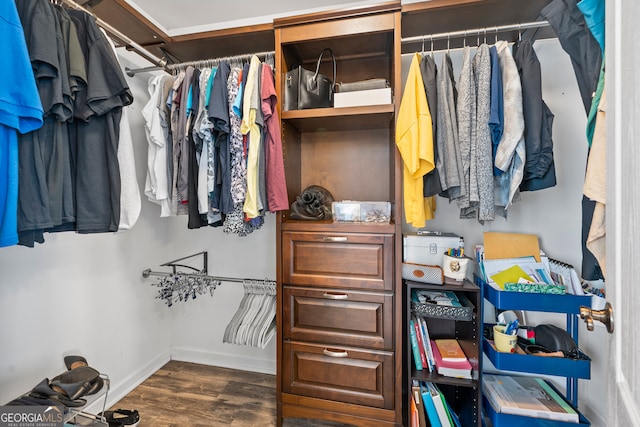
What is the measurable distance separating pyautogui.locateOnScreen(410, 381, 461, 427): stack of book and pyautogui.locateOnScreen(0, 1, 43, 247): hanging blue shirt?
1.66 metres

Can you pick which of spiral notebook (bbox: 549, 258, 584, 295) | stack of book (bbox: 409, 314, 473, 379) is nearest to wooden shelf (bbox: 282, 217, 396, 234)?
stack of book (bbox: 409, 314, 473, 379)

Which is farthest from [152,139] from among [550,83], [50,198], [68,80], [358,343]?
[550,83]

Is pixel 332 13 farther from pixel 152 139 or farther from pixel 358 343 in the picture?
pixel 358 343

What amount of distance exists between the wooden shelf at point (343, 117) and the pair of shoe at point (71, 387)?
143 cm

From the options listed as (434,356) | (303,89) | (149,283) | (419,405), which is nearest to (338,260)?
A: (434,356)

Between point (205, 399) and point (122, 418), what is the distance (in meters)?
0.43

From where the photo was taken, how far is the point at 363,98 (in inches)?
54.9

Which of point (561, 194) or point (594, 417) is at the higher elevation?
point (561, 194)

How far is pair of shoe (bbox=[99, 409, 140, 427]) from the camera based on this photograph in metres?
1.34

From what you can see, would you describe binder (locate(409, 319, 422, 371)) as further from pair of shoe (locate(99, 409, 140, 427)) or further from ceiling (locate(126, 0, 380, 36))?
ceiling (locate(126, 0, 380, 36))

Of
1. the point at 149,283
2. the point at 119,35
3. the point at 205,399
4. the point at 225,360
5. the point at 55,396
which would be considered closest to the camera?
the point at 55,396

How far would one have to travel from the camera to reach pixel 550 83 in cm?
157

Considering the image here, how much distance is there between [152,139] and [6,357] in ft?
3.77

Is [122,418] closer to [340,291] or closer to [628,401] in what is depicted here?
[340,291]
